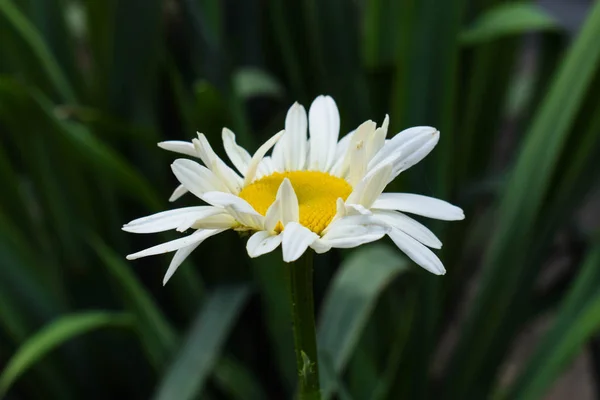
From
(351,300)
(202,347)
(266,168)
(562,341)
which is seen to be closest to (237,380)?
(202,347)

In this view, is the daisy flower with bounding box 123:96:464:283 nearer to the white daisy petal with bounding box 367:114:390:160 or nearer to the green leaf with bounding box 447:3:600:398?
the white daisy petal with bounding box 367:114:390:160

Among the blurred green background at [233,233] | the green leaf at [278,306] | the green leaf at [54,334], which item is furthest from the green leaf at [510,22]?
the green leaf at [54,334]

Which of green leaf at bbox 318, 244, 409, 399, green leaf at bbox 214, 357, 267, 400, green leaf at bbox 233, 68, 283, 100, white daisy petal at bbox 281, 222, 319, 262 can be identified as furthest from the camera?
green leaf at bbox 233, 68, 283, 100

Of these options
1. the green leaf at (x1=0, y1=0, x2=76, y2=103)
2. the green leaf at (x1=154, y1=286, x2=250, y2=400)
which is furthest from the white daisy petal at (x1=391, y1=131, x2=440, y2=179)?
the green leaf at (x1=0, y1=0, x2=76, y2=103)

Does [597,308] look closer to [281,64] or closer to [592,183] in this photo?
[592,183]

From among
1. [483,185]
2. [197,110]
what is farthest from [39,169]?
[483,185]

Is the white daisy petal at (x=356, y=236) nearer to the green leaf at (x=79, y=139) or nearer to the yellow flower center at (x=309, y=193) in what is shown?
the yellow flower center at (x=309, y=193)

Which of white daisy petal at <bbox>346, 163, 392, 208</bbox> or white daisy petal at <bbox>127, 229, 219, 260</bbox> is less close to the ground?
white daisy petal at <bbox>346, 163, 392, 208</bbox>
